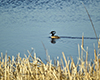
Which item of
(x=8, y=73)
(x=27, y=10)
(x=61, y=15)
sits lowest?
(x=8, y=73)

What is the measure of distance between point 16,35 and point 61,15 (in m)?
4.03

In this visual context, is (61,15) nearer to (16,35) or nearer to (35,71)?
(16,35)

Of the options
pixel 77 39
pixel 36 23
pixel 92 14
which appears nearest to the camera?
pixel 77 39

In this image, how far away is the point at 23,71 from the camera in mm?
3262

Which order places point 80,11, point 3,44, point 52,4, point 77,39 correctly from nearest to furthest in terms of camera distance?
point 3,44 → point 77,39 → point 80,11 → point 52,4

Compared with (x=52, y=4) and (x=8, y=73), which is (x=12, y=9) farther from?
(x=8, y=73)

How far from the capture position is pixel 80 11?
1342 cm

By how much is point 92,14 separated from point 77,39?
12.9ft

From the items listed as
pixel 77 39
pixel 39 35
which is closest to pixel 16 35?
pixel 39 35

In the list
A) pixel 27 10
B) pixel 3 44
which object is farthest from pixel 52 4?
pixel 3 44

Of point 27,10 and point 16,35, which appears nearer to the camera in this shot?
point 16,35

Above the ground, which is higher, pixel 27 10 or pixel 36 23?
pixel 27 10

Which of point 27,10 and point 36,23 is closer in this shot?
point 36,23

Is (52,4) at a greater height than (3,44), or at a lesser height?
greater
